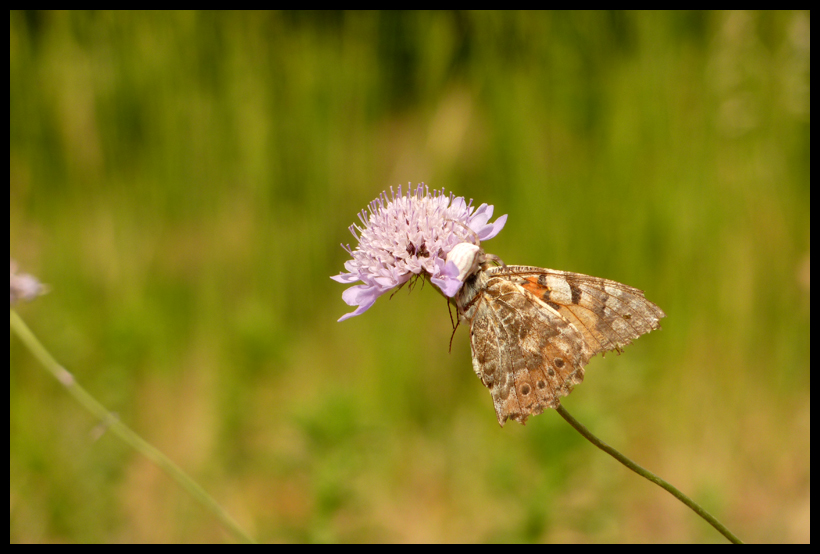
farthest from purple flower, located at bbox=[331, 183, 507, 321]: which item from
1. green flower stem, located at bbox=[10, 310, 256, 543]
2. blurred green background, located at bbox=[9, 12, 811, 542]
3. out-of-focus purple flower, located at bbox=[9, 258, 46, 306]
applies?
blurred green background, located at bbox=[9, 12, 811, 542]

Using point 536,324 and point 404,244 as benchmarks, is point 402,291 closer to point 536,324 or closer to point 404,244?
point 404,244

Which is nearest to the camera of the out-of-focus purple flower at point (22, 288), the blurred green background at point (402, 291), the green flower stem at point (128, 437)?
the green flower stem at point (128, 437)

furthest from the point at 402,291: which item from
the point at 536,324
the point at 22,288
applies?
the point at 536,324

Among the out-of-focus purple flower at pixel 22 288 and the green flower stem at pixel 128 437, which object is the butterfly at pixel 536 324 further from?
the out-of-focus purple flower at pixel 22 288

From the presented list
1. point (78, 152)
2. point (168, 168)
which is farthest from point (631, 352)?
point (78, 152)

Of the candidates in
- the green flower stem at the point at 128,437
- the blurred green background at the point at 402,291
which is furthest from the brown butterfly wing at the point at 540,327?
the blurred green background at the point at 402,291

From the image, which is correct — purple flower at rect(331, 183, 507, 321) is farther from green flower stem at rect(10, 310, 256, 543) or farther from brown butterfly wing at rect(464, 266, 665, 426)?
green flower stem at rect(10, 310, 256, 543)
